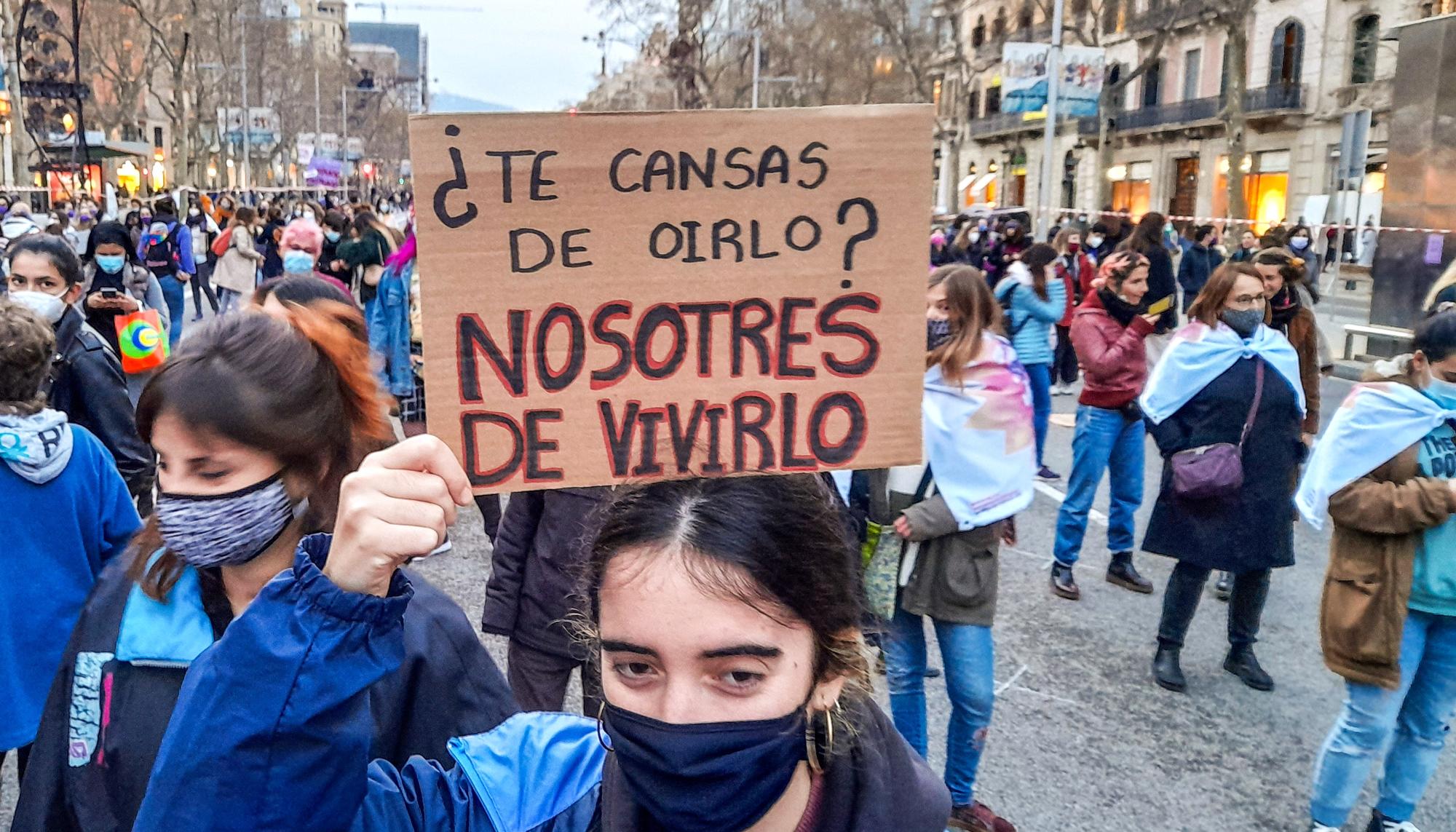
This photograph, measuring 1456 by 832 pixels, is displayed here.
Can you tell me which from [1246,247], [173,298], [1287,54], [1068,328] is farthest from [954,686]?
[1287,54]

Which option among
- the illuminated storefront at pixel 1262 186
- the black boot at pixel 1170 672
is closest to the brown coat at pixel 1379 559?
the black boot at pixel 1170 672

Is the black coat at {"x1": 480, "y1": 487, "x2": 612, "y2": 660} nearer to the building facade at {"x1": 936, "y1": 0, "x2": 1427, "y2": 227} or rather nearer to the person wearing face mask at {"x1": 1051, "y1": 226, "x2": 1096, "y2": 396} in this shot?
the person wearing face mask at {"x1": 1051, "y1": 226, "x2": 1096, "y2": 396}

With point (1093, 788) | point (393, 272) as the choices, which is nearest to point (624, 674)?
point (1093, 788)

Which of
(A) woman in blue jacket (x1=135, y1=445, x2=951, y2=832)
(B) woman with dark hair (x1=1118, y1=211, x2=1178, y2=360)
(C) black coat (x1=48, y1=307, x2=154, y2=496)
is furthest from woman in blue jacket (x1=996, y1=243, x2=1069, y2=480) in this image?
(A) woman in blue jacket (x1=135, y1=445, x2=951, y2=832)

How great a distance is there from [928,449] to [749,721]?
2.27 metres

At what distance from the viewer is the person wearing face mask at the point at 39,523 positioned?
276 cm

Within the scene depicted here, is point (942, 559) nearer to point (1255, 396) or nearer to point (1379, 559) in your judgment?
point (1379, 559)

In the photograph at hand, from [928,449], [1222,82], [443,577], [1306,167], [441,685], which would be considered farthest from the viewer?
[1222,82]

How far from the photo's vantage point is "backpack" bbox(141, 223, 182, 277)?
12992 millimetres

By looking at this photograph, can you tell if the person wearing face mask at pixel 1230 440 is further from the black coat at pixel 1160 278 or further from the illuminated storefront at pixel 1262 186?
the illuminated storefront at pixel 1262 186

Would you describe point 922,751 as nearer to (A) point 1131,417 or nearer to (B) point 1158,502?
(B) point 1158,502

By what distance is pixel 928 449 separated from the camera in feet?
11.9

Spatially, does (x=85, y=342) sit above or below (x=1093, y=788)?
above

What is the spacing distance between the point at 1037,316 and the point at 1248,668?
3.53 m
